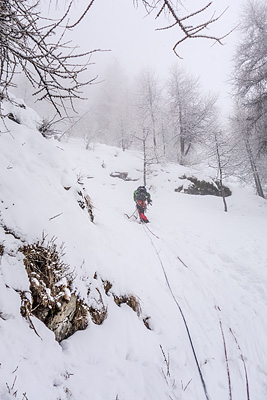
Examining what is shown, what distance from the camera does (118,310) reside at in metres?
2.79

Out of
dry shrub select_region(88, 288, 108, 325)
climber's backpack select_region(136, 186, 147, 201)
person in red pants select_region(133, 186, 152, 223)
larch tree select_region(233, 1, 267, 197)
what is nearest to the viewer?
dry shrub select_region(88, 288, 108, 325)

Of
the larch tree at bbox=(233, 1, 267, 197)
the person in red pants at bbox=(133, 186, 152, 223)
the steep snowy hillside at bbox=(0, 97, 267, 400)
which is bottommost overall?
the steep snowy hillside at bbox=(0, 97, 267, 400)

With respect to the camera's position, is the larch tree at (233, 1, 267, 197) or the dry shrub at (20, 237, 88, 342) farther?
the larch tree at (233, 1, 267, 197)

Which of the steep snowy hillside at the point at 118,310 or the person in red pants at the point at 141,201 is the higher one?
the person in red pants at the point at 141,201

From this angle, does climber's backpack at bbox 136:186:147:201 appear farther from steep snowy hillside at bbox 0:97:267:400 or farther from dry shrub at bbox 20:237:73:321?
dry shrub at bbox 20:237:73:321

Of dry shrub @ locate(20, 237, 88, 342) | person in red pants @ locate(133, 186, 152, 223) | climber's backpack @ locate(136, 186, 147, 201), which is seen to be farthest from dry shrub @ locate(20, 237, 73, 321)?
climber's backpack @ locate(136, 186, 147, 201)

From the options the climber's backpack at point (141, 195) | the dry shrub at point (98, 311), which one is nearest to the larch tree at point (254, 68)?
the climber's backpack at point (141, 195)

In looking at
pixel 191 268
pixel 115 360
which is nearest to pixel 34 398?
pixel 115 360

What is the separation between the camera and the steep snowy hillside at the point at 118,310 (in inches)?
70.3

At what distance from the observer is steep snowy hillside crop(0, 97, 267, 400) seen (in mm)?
1785

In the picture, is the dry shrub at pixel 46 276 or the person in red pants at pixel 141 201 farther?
the person in red pants at pixel 141 201

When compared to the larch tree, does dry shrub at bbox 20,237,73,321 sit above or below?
below

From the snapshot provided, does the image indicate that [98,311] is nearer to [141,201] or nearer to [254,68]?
[141,201]

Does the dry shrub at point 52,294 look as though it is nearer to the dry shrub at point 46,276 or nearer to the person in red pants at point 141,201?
the dry shrub at point 46,276
